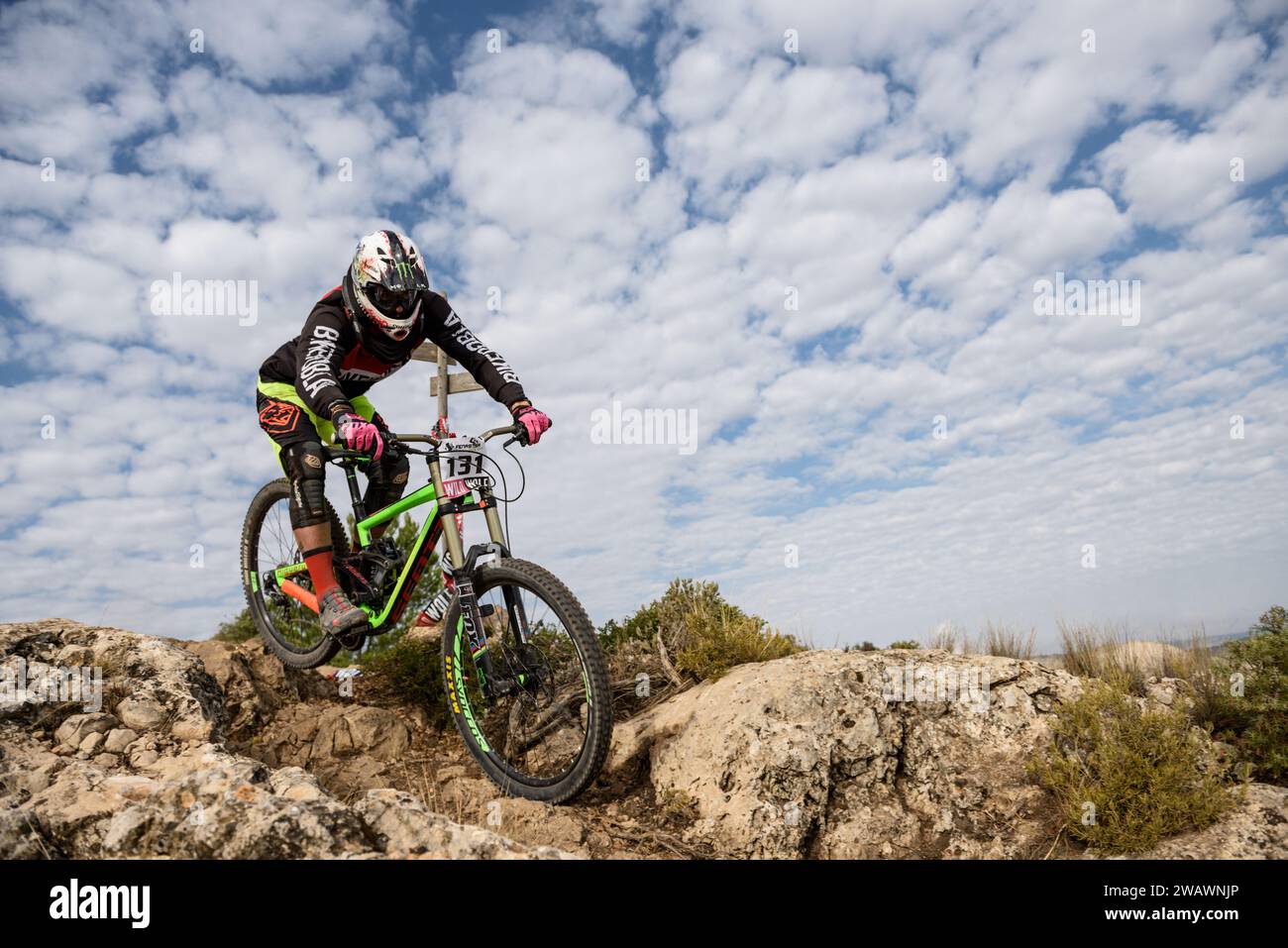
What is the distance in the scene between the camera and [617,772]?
5.92 meters

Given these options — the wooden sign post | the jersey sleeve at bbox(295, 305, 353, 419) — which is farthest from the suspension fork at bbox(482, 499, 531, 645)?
the wooden sign post

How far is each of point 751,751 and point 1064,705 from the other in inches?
90.0

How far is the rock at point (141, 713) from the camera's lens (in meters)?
5.36

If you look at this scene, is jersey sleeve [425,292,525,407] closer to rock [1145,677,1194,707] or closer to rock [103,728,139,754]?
rock [103,728,139,754]

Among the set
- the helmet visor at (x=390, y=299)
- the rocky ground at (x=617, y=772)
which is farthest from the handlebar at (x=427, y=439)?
the rocky ground at (x=617, y=772)

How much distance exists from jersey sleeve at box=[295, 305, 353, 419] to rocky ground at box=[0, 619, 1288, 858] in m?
2.46

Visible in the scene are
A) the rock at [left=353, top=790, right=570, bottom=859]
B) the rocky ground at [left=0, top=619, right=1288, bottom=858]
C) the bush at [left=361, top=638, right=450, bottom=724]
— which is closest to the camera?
the rock at [left=353, top=790, right=570, bottom=859]

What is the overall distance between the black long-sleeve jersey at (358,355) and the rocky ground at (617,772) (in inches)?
100

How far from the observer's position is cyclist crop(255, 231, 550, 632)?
5.80 meters

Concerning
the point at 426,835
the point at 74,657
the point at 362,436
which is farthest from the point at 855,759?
the point at 74,657

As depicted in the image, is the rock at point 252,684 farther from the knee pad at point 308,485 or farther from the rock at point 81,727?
the knee pad at point 308,485
